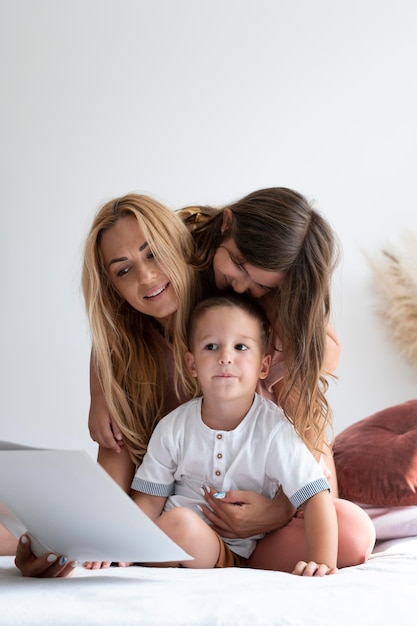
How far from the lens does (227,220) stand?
6.16 feet

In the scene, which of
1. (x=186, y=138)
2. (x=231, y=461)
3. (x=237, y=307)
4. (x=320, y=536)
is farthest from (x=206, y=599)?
(x=186, y=138)

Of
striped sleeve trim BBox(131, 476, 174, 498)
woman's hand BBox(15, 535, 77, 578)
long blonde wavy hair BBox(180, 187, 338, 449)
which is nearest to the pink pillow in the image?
long blonde wavy hair BBox(180, 187, 338, 449)

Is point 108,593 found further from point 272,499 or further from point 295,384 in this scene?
point 295,384

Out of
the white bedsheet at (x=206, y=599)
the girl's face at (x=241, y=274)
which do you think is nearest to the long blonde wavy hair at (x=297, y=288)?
the girl's face at (x=241, y=274)

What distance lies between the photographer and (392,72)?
318 centimetres

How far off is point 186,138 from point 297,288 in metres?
1.47

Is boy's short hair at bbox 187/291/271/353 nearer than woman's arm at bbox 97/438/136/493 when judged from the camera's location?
Yes

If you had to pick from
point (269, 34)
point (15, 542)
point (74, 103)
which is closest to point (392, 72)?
point (269, 34)

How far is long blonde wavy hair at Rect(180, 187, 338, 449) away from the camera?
69.3 inches

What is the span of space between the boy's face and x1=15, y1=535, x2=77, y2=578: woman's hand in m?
0.48

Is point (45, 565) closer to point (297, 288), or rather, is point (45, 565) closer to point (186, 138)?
point (297, 288)

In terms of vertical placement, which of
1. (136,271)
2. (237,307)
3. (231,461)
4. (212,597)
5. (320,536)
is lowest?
(320,536)

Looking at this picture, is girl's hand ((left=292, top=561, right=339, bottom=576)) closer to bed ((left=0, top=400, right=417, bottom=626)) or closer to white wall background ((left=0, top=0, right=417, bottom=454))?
bed ((left=0, top=400, right=417, bottom=626))

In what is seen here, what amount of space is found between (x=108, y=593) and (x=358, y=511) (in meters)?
0.67
